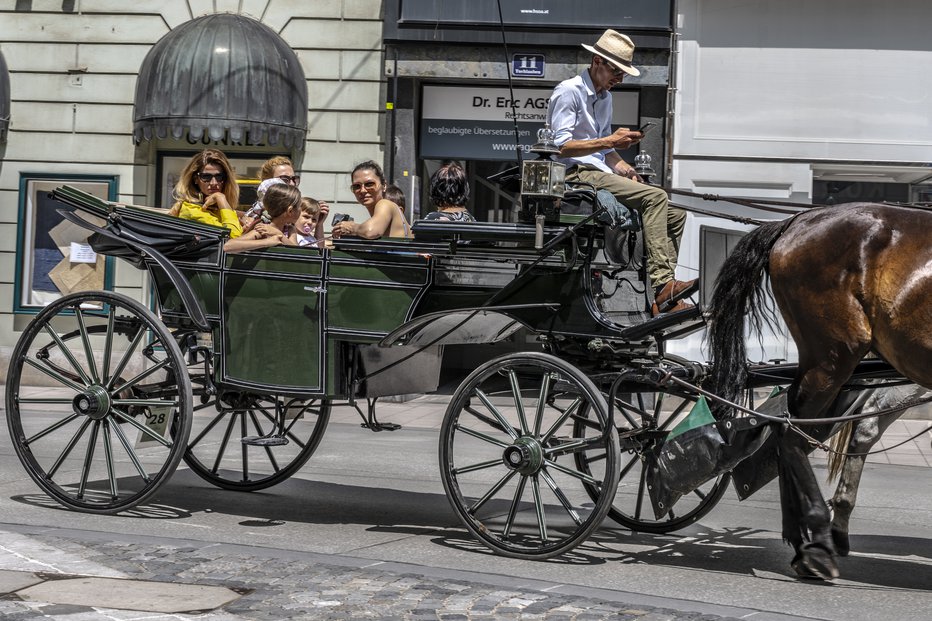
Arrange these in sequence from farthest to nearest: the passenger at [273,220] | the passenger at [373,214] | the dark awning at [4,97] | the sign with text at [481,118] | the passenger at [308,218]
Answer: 1. the dark awning at [4,97]
2. the sign with text at [481,118]
3. the passenger at [308,218]
4. the passenger at [373,214]
5. the passenger at [273,220]

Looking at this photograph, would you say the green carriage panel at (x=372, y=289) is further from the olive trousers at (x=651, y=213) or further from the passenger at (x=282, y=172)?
the passenger at (x=282, y=172)

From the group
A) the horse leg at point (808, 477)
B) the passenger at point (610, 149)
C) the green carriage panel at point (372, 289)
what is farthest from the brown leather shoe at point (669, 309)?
the green carriage panel at point (372, 289)

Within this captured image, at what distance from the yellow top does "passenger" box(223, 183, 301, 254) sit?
165 millimetres

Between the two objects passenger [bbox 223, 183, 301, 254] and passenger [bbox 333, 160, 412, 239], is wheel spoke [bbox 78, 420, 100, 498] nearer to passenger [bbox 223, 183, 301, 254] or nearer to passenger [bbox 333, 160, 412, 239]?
passenger [bbox 223, 183, 301, 254]

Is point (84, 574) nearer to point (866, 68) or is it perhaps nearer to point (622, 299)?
point (622, 299)

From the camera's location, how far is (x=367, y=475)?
331 inches

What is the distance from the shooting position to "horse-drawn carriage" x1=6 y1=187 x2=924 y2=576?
5.72m

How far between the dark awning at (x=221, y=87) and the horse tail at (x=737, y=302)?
29.4 ft

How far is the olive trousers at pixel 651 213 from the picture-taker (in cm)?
619

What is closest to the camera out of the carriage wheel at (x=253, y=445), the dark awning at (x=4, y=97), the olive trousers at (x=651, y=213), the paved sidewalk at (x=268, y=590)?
the paved sidewalk at (x=268, y=590)

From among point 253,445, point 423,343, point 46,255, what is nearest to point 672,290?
point 423,343

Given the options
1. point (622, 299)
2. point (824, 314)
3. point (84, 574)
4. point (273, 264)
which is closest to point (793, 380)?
point (824, 314)

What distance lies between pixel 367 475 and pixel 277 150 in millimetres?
7064

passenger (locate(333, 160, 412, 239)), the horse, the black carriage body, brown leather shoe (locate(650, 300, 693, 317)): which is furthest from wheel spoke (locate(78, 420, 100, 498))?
the horse
